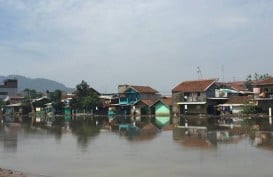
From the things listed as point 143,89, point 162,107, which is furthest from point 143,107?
point 143,89

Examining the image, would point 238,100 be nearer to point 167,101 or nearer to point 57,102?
point 167,101

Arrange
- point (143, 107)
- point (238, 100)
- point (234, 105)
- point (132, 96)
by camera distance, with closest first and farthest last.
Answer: point (234, 105), point (238, 100), point (143, 107), point (132, 96)

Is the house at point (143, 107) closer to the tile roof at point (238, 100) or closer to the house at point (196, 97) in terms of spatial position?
the house at point (196, 97)

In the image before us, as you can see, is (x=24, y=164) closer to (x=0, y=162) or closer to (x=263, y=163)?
(x=0, y=162)

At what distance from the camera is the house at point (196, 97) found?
196ft

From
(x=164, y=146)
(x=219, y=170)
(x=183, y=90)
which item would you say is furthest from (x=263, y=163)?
(x=183, y=90)

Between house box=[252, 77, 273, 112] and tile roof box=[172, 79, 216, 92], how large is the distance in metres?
7.52

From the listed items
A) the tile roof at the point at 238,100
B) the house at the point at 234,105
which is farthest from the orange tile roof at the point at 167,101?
the tile roof at the point at 238,100

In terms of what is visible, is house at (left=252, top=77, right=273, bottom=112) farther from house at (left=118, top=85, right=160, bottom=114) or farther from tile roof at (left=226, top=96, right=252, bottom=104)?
house at (left=118, top=85, right=160, bottom=114)

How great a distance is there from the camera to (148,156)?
69.1 ft

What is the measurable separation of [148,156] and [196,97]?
40.5 metres

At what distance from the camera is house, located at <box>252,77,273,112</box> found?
5278cm

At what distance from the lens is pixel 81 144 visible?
90.9ft

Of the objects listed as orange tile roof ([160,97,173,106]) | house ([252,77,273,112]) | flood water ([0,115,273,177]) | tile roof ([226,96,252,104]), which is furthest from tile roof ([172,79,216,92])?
flood water ([0,115,273,177])
